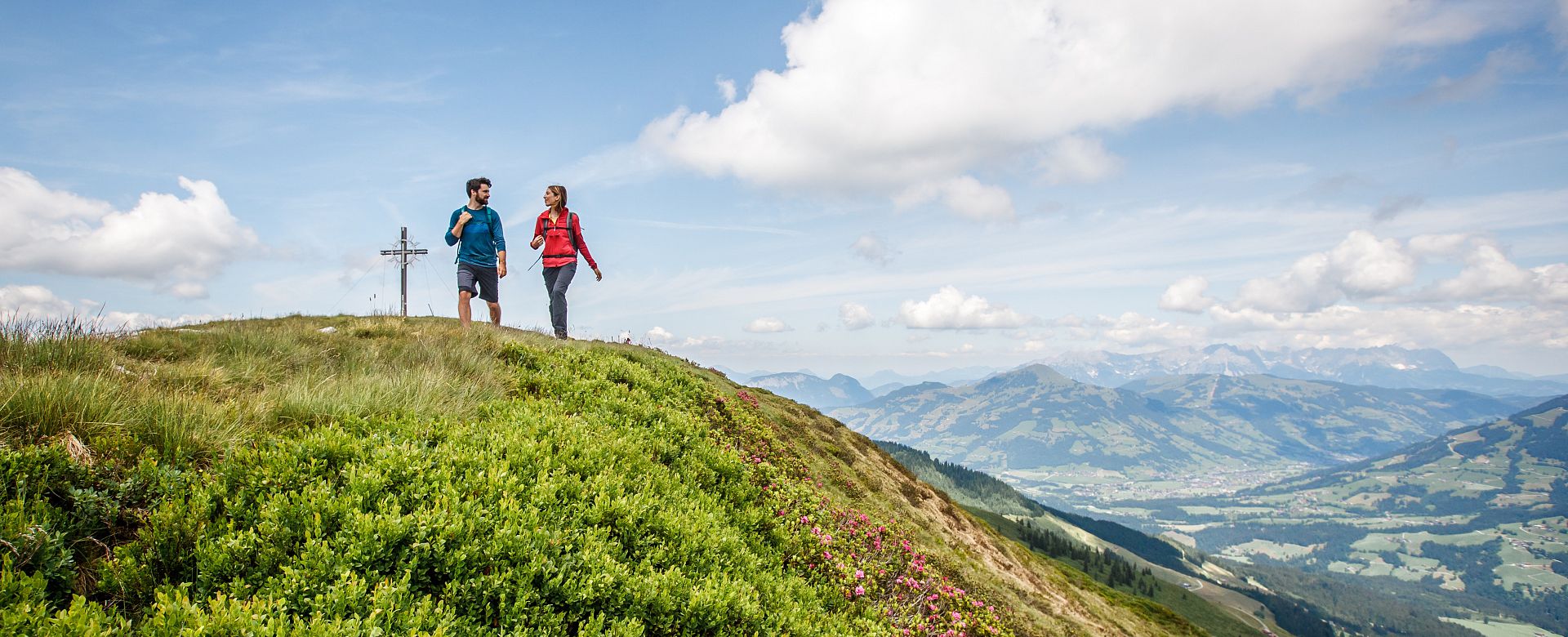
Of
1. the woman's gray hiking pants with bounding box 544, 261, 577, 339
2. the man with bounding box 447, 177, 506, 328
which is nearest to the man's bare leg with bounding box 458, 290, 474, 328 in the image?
the man with bounding box 447, 177, 506, 328

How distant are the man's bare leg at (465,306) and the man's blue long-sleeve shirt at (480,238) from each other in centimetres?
69

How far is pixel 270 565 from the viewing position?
4.25 metres

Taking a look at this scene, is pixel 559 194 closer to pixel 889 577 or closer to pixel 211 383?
pixel 211 383

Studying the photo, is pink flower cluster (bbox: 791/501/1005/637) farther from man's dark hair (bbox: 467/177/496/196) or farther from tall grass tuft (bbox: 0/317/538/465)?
man's dark hair (bbox: 467/177/496/196)

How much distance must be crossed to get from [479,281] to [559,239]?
6.97 feet

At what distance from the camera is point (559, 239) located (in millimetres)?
15125

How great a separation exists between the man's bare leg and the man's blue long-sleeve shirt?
690mm

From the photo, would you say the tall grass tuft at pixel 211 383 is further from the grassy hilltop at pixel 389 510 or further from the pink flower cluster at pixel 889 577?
the pink flower cluster at pixel 889 577

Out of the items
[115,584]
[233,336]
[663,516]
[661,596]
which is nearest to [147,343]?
[233,336]

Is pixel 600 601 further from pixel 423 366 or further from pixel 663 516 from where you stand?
pixel 423 366

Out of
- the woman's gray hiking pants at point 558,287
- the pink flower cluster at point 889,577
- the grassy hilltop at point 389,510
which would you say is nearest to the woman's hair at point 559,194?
the woman's gray hiking pants at point 558,287

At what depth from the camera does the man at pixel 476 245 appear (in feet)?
43.7

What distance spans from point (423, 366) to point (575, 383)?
2.24 m

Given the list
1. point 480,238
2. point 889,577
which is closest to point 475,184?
point 480,238
